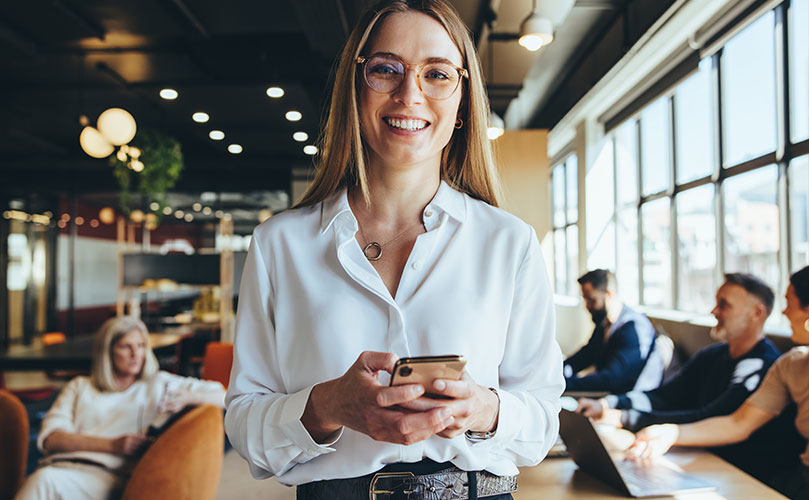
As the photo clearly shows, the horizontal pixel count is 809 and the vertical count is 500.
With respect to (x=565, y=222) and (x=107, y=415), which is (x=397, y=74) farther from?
(x=565, y=222)

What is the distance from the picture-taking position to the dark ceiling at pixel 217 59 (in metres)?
5.36

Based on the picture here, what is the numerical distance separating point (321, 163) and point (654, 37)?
211 inches

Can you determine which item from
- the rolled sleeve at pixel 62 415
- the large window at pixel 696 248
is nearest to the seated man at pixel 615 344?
the large window at pixel 696 248

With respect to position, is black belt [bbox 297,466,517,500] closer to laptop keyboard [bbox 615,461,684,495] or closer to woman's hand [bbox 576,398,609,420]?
laptop keyboard [bbox 615,461,684,495]

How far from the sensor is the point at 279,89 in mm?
6484

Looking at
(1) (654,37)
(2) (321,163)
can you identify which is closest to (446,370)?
(2) (321,163)

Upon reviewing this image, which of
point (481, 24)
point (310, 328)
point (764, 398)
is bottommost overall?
point (764, 398)

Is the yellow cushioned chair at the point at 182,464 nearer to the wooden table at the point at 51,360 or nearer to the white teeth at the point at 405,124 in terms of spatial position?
the white teeth at the point at 405,124

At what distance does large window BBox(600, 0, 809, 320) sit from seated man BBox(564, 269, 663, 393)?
3.68 ft

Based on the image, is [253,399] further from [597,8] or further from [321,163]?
[597,8]

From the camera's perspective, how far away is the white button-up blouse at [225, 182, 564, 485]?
102 centimetres

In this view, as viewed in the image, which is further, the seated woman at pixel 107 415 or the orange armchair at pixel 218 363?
the orange armchair at pixel 218 363

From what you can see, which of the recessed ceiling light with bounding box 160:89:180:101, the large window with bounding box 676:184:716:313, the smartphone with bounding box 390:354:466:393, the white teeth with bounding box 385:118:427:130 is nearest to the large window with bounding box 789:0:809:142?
the large window with bounding box 676:184:716:313

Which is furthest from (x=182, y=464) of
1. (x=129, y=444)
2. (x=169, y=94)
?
(x=169, y=94)
